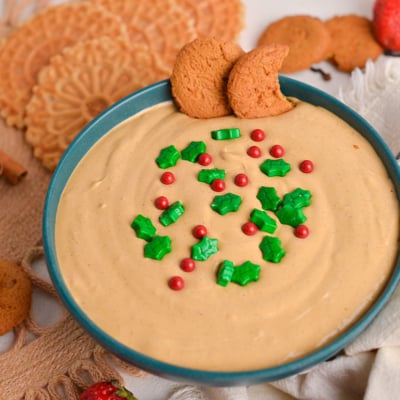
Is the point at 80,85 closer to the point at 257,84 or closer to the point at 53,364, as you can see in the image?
the point at 257,84

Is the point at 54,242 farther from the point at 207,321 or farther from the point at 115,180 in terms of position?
the point at 207,321

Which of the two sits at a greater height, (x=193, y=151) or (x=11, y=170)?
(x=193, y=151)

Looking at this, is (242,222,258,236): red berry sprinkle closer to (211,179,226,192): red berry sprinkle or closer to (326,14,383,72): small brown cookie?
(211,179,226,192): red berry sprinkle

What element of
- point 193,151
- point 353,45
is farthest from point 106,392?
point 353,45

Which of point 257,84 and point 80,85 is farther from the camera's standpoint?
point 80,85

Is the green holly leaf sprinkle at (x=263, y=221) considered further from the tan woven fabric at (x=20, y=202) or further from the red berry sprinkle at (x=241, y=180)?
the tan woven fabric at (x=20, y=202)

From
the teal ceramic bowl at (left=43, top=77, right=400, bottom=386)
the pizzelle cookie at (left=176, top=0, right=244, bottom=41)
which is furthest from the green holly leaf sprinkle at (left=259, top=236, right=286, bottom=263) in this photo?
the pizzelle cookie at (left=176, top=0, right=244, bottom=41)

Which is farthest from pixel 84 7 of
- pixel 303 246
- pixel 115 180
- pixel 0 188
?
pixel 303 246

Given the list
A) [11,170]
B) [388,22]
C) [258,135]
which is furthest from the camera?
[388,22]
